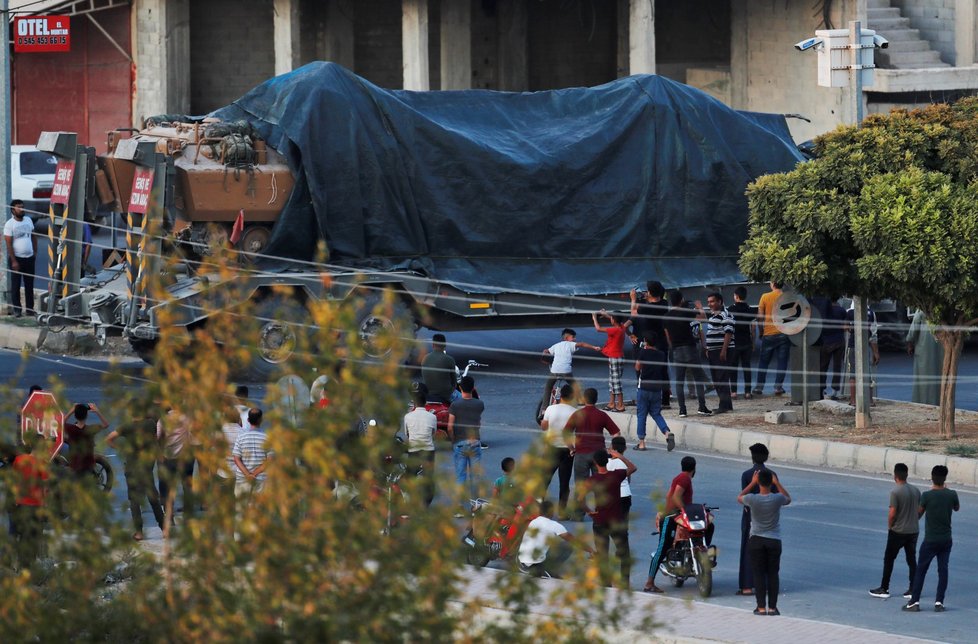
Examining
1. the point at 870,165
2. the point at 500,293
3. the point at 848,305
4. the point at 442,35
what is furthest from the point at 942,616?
the point at 442,35

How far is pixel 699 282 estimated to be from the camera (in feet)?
71.7

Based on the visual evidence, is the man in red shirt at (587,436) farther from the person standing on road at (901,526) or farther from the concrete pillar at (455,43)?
the concrete pillar at (455,43)

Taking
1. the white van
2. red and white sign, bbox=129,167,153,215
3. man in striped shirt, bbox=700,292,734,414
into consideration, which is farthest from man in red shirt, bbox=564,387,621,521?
the white van

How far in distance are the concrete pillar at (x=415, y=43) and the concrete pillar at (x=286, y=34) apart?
225 centimetres

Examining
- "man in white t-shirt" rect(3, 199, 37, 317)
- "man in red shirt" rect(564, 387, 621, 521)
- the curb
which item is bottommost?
the curb

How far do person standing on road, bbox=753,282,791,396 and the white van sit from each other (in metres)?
17.5

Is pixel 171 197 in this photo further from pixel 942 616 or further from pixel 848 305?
pixel 942 616

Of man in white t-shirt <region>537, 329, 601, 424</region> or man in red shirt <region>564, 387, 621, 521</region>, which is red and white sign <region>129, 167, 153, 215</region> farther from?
man in red shirt <region>564, 387, 621, 521</region>

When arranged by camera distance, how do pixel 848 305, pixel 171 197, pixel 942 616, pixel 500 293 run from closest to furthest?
pixel 942 616 < pixel 171 197 < pixel 500 293 < pixel 848 305

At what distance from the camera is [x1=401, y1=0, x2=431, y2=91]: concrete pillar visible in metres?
34.7

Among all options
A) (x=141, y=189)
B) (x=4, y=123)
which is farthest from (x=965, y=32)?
(x=141, y=189)

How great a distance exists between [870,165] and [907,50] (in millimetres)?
20638

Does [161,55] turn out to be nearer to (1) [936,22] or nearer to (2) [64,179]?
(2) [64,179]

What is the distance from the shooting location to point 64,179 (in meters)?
20.1
